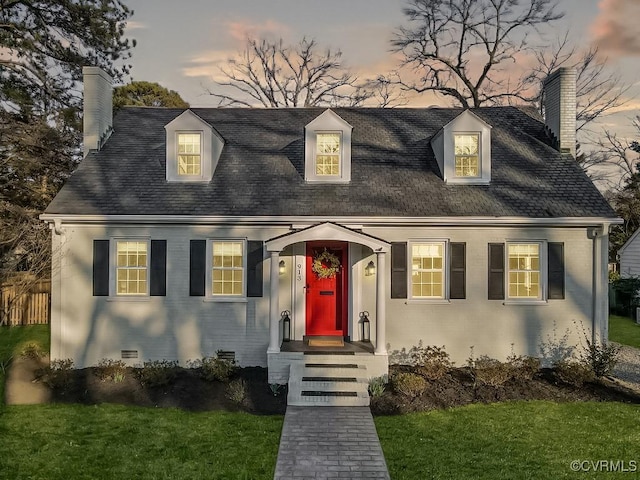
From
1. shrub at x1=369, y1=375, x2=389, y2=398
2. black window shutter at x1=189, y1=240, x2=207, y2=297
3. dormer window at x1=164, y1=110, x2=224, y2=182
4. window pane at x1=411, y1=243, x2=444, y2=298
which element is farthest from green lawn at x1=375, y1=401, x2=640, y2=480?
dormer window at x1=164, y1=110, x2=224, y2=182

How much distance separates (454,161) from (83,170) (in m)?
10.2

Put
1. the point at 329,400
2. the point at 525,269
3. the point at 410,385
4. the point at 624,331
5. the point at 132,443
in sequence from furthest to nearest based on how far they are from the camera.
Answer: the point at 624,331, the point at 525,269, the point at 410,385, the point at 329,400, the point at 132,443

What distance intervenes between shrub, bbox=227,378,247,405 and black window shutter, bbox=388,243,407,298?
4253mm

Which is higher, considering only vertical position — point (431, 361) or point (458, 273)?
point (458, 273)

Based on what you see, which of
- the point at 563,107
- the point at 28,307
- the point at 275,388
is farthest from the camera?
the point at 28,307

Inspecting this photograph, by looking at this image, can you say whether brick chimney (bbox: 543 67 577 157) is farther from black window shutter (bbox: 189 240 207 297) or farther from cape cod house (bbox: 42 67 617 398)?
black window shutter (bbox: 189 240 207 297)

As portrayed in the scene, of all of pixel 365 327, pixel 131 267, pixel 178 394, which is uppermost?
pixel 131 267

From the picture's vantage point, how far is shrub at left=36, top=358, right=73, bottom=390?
9.98 meters

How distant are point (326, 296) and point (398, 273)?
199 centimetres

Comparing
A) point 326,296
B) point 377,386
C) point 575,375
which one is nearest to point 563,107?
point 575,375

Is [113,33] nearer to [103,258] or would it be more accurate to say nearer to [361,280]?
[103,258]

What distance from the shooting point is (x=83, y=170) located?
41.7 ft

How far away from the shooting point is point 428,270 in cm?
1175

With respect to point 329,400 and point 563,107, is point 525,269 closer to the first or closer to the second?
point 563,107
